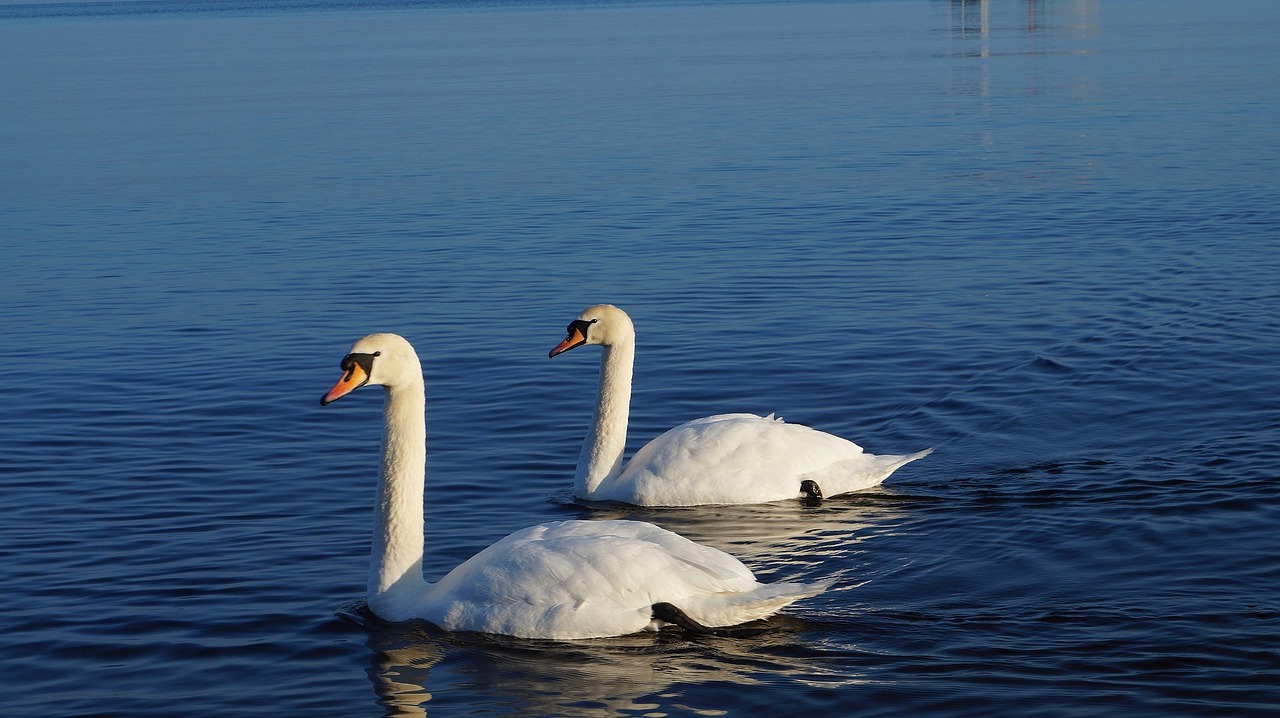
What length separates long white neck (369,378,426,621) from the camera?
8.26 metres

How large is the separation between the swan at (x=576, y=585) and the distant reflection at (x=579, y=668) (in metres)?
0.10

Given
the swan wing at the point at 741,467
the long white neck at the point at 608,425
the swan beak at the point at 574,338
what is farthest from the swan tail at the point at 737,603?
the swan beak at the point at 574,338

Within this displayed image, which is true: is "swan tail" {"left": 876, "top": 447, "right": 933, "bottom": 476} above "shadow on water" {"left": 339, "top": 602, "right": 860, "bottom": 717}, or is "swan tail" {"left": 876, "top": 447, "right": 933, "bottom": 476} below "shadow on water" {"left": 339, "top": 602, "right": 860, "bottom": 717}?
above

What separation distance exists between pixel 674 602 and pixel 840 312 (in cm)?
929

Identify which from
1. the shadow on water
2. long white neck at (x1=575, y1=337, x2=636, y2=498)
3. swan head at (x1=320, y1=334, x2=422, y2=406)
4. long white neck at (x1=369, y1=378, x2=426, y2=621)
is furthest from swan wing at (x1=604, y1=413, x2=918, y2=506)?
swan head at (x1=320, y1=334, x2=422, y2=406)

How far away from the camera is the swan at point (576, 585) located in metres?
7.70

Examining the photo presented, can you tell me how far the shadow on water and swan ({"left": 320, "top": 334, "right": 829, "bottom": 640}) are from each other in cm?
8

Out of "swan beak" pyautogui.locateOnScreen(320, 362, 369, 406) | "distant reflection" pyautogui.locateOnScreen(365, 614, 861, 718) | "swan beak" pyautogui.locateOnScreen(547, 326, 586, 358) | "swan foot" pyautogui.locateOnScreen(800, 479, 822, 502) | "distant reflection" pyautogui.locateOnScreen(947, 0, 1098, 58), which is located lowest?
"distant reflection" pyautogui.locateOnScreen(365, 614, 861, 718)

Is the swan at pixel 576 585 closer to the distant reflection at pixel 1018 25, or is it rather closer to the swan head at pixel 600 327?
the swan head at pixel 600 327

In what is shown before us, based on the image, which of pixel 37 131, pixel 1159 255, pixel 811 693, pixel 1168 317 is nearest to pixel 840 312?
pixel 1168 317

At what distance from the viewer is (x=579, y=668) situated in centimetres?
760

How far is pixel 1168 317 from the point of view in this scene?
1551cm

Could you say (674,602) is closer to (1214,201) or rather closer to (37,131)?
(1214,201)

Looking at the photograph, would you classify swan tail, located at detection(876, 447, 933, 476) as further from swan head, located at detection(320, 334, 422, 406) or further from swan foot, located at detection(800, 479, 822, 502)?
swan head, located at detection(320, 334, 422, 406)
